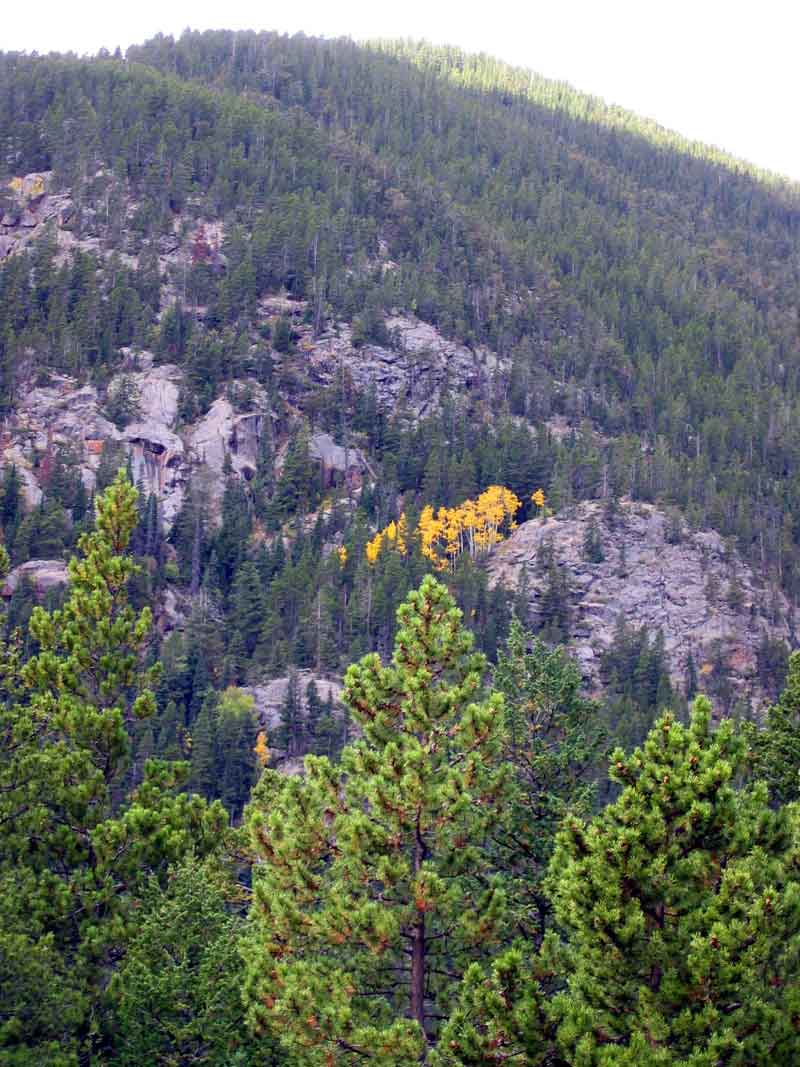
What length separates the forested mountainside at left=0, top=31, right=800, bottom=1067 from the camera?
1734 cm

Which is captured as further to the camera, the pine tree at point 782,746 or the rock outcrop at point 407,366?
the rock outcrop at point 407,366

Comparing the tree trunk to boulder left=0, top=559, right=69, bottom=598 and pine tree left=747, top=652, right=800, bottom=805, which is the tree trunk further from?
→ boulder left=0, top=559, right=69, bottom=598

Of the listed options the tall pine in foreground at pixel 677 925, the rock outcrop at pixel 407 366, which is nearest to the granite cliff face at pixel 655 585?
the rock outcrop at pixel 407 366

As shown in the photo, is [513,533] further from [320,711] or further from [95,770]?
[95,770]

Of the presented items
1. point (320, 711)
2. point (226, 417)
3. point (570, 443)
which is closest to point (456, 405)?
point (570, 443)

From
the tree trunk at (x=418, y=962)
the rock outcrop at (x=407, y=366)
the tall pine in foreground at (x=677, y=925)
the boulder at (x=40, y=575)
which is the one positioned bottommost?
the boulder at (x=40, y=575)

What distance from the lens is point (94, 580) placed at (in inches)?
1133

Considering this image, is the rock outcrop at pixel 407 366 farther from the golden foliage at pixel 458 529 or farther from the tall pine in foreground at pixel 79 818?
the tall pine in foreground at pixel 79 818

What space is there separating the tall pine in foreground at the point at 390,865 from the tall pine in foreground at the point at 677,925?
3.62 metres

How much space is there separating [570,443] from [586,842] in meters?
123

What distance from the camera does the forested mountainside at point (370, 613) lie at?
56.9 ft

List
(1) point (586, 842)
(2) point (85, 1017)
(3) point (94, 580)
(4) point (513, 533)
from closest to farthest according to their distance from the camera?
1. (1) point (586, 842)
2. (2) point (85, 1017)
3. (3) point (94, 580)
4. (4) point (513, 533)

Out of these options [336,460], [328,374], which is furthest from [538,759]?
[328,374]

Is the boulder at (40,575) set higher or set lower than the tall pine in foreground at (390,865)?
lower
